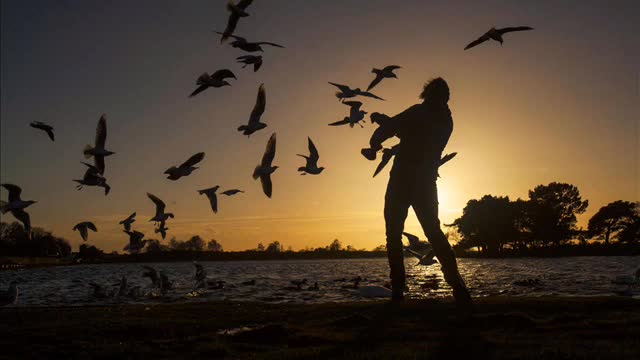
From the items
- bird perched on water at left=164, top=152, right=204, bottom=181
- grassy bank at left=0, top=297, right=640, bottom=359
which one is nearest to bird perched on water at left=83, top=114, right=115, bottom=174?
bird perched on water at left=164, top=152, right=204, bottom=181

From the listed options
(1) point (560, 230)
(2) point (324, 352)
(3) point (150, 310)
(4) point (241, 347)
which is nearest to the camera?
(2) point (324, 352)

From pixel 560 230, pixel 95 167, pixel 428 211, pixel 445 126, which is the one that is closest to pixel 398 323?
pixel 428 211

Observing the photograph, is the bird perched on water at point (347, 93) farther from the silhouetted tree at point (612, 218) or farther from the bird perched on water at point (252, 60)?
the silhouetted tree at point (612, 218)

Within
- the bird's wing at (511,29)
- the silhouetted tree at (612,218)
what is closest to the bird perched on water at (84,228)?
the bird's wing at (511,29)

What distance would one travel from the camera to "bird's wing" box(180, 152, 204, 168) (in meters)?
12.4

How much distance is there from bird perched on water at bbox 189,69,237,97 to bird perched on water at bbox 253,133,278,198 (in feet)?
4.90

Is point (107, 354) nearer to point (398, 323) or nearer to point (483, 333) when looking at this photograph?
point (398, 323)

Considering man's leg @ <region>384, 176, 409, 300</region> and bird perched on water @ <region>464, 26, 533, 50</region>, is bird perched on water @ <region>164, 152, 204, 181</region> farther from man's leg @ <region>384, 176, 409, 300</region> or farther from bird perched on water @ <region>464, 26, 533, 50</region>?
bird perched on water @ <region>464, 26, 533, 50</region>

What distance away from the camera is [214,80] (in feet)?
39.3

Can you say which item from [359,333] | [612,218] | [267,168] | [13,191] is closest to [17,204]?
[13,191]

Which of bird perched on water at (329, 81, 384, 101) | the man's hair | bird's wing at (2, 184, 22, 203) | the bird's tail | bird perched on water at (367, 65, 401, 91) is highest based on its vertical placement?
bird perched on water at (367, 65, 401, 91)

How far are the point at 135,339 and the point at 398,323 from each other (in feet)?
12.0

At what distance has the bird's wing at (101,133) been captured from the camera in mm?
12609

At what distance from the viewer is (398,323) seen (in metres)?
8.26
